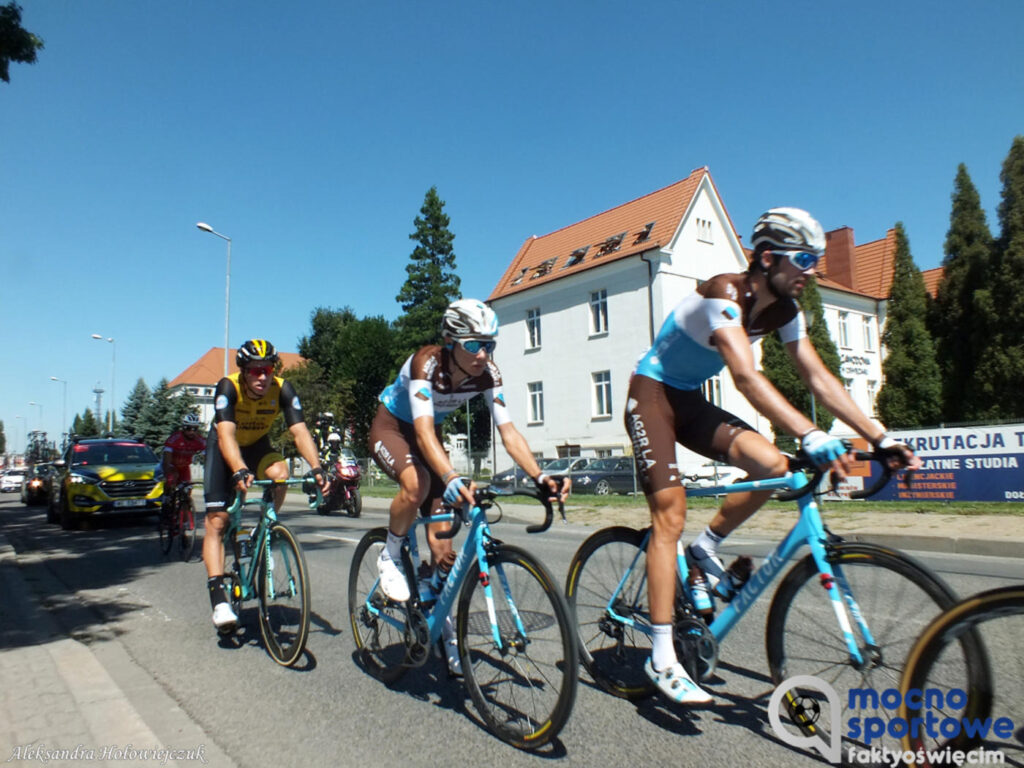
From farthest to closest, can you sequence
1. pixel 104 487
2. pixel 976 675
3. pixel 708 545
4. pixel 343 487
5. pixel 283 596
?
pixel 343 487 < pixel 104 487 < pixel 283 596 < pixel 708 545 < pixel 976 675

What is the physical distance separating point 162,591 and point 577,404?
1179 inches

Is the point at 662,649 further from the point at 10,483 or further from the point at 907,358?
the point at 10,483

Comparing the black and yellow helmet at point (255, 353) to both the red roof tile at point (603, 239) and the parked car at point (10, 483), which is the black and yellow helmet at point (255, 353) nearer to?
the red roof tile at point (603, 239)

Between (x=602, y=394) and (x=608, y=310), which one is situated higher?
(x=608, y=310)

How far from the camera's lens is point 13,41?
1127 centimetres

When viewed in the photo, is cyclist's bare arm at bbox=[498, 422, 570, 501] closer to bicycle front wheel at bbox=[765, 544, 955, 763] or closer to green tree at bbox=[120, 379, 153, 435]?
→ bicycle front wheel at bbox=[765, 544, 955, 763]

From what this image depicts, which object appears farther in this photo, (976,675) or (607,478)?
(607,478)

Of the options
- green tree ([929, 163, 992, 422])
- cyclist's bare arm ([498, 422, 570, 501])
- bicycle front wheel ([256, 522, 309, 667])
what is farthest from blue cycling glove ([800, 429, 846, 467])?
green tree ([929, 163, 992, 422])

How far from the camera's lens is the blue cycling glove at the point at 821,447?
264 centimetres

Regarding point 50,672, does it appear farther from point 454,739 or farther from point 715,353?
point 715,353

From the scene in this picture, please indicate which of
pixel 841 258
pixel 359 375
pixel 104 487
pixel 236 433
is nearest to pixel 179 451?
pixel 104 487

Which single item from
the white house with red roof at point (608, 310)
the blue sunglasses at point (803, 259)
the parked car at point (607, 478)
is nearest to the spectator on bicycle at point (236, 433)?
the blue sunglasses at point (803, 259)

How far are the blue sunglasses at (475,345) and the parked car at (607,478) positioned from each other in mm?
21629

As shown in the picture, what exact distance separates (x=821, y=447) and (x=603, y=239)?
37215 millimetres
